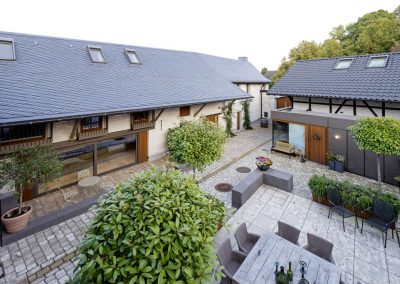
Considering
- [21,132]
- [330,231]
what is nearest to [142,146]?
[21,132]

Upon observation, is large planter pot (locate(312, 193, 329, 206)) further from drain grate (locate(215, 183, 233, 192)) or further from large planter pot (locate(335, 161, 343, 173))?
large planter pot (locate(335, 161, 343, 173))

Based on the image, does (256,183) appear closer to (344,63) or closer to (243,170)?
(243,170)

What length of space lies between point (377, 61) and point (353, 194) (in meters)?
9.80

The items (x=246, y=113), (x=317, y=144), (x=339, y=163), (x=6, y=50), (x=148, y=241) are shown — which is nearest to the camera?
(x=148, y=241)

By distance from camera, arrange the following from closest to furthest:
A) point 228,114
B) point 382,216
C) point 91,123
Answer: point 382,216 < point 91,123 < point 228,114

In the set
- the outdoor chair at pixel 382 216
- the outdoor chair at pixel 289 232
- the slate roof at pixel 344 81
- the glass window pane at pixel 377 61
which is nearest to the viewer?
the outdoor chair at pixel 289 232

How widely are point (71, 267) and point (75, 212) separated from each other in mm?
2594

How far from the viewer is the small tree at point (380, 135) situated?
766cm

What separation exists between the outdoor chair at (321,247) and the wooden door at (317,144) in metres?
8.93

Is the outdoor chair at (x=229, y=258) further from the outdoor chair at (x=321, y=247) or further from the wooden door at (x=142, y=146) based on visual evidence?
the wooden door at (x=142, y=146)

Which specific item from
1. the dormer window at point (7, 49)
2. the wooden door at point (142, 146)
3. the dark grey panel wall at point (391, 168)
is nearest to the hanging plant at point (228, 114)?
the wooden door at point (142, 146)

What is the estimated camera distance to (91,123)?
10219mm

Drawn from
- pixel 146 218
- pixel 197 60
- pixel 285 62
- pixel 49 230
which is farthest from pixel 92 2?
pixel 285 62

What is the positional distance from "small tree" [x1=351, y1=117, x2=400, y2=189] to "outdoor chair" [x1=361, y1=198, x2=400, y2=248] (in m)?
2.14
